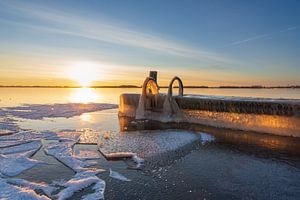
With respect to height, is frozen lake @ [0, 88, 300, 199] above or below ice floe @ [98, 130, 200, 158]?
below

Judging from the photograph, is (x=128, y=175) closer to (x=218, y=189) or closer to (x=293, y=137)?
(x=218, y=189)

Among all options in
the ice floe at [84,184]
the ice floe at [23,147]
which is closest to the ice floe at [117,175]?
the ice floe at [84,184]

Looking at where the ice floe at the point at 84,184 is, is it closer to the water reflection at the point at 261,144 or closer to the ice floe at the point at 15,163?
the ice floe at the point at 15,163

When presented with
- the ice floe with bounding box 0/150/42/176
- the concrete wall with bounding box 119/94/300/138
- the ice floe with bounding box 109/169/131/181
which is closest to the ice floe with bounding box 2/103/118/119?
the concrete wall with bounding box 119/94/300/138

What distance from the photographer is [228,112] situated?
579 inches

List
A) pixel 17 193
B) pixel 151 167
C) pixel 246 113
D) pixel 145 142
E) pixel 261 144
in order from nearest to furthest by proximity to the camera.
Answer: pixel 17 193 → pixel 151 167 → pixel 261 144 → pixel 145 142 → pixel 246 113

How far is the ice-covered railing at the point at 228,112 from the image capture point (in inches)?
A: 477

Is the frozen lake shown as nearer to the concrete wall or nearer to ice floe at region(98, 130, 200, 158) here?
ice floe at region(98, 130, 200, 158)

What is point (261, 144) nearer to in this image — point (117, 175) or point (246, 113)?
point (246, 113)

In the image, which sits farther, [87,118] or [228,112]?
[87,118]

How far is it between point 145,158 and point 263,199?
155 inches

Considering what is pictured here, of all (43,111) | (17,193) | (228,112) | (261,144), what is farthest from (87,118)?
(17,193)

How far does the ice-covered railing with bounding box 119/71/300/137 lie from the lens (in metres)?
12.1

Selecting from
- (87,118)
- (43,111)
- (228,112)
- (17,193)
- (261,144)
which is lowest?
(17,193)
